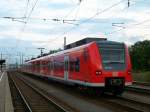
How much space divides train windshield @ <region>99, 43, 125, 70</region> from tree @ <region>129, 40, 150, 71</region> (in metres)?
60.7

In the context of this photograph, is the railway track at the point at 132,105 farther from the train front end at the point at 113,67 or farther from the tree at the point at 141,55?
the tree at the point at 141,55

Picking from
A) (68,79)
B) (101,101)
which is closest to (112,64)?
(101,101)

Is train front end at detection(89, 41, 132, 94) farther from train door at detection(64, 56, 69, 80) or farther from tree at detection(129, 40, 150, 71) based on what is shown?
tree at detection(129, 40, 150, 71)

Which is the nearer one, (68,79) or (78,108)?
(78,108)

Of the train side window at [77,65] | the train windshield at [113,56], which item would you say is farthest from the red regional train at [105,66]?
the train side window at [77,65]

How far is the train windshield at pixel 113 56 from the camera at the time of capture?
21359 millimetres

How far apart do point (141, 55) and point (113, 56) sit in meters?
71.5

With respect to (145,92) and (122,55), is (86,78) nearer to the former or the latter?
(122,55)

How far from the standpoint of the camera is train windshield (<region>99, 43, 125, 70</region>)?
21359mm

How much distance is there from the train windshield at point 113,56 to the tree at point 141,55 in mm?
60715

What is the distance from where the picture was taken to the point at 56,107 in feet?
60.0

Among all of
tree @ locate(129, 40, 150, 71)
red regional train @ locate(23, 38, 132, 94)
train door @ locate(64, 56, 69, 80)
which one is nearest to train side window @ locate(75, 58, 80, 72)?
red regional train @ locate(23, 38, 132, 94)

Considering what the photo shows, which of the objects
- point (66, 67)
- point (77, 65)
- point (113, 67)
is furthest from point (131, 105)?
point (66, 67)

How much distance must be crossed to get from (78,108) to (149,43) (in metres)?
88.0
